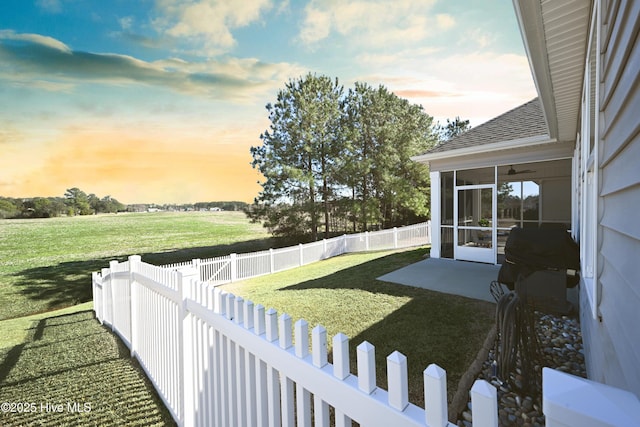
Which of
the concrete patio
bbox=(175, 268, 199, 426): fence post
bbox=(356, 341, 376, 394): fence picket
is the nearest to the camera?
bbox=(356, 341, 376, 394): fence picket

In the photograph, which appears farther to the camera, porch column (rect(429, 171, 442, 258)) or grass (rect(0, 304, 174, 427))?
porch column (rect(429, 171, 442, 258))

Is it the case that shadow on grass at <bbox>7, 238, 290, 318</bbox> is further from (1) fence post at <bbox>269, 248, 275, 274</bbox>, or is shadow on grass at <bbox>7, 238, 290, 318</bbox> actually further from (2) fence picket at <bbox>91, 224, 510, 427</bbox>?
(2) fence picket at <bbox>91, 224, 510, 427</bbox>

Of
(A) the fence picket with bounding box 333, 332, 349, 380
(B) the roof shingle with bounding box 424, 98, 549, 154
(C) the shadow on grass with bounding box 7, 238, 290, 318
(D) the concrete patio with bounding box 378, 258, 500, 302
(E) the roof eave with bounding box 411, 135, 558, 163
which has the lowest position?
(C) the shadow on grass with bounding box 7, 238, 290, 318

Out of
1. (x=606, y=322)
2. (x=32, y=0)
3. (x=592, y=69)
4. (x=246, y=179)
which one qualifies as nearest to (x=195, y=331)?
(x=606, y=322)

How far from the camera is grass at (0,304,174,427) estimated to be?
269cm

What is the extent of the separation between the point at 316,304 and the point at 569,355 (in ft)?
12.2

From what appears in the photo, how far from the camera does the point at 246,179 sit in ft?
62.9

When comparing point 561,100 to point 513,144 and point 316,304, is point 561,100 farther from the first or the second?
point 316,304

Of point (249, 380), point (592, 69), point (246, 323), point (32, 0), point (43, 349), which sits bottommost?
point (43, 349)

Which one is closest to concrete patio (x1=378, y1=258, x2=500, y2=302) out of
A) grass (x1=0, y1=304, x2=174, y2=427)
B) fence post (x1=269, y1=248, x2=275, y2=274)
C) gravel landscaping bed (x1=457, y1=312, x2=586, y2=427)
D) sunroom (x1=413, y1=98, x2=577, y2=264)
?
sunroom (x1=413, y1=98, x2=577, y2=264)

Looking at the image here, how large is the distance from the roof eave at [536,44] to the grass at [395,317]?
3307 millimetres

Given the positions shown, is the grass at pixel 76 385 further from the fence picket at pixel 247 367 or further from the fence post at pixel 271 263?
the fence post at pixel 271 263

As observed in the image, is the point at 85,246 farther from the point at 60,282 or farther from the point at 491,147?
the point at 491,147

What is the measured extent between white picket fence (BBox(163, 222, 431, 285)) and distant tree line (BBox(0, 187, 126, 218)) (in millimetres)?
11041
